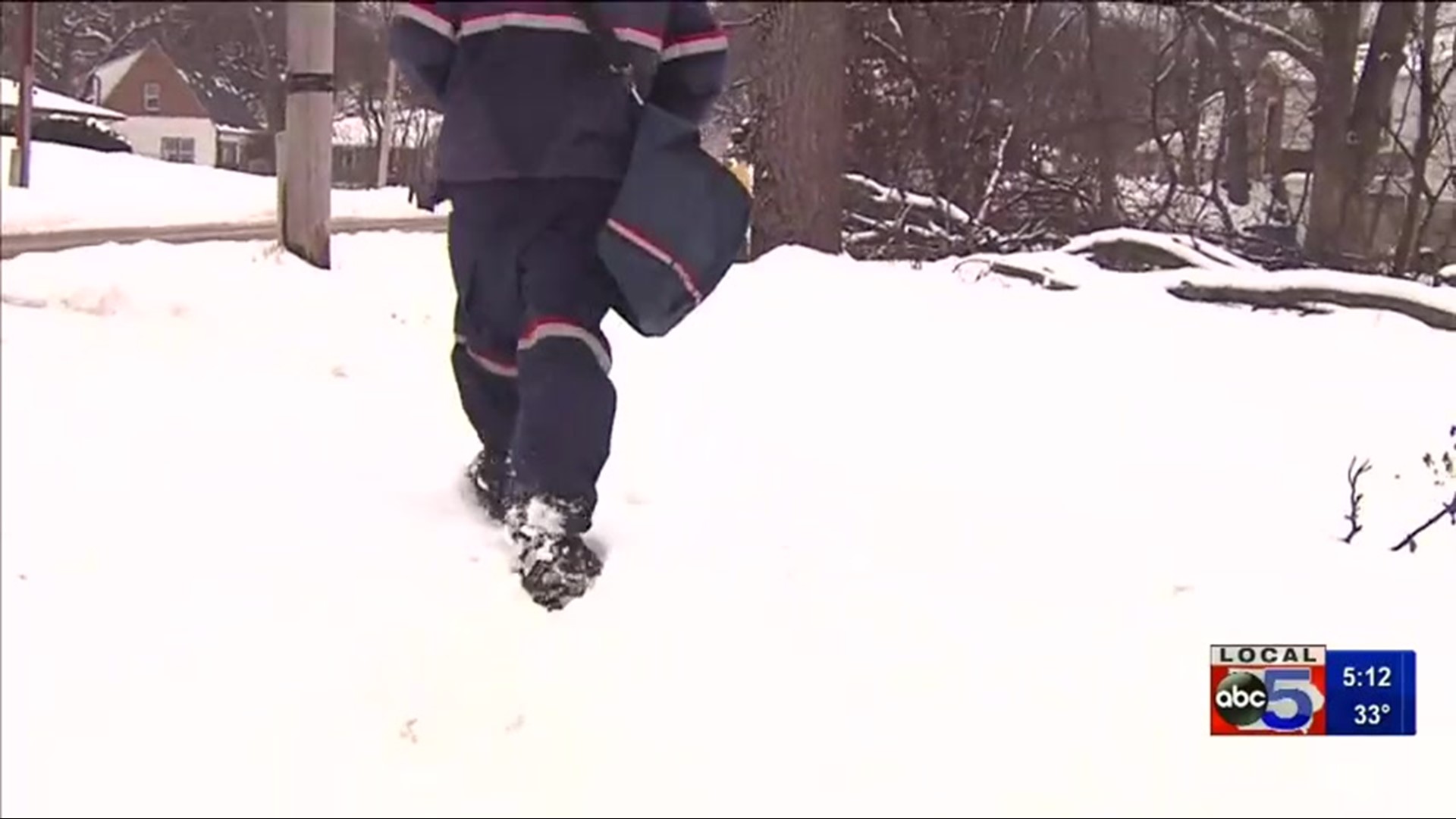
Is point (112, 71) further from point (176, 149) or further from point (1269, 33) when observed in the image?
point (1269, 33)

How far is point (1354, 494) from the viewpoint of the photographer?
1.26 m

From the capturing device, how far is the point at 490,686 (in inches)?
37.5

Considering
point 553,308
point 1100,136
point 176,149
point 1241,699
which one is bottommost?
point 1241,699

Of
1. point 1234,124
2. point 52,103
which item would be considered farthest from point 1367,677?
point 1234,124

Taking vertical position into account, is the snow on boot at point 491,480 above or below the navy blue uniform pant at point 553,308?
below

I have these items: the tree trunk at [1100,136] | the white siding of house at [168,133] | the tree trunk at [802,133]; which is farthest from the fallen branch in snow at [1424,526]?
the tree trunk at [1100,136]

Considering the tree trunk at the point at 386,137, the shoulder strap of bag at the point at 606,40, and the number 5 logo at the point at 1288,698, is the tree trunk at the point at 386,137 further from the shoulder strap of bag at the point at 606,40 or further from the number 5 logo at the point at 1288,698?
the number 5 logo at the point at 1288,698

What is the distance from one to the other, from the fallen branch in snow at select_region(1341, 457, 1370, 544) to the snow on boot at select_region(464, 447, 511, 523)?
2.13 ft

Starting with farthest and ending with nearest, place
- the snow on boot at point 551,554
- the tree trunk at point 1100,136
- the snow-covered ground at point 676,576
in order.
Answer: the tree trunk at point 1100,136 → the snow on boot at point 551,554 → the snow-covered ground at point 676,576

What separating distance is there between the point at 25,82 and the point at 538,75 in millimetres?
336

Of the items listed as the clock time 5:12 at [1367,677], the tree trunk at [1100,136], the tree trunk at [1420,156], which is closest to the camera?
the clock time 5:12 at [1367,677]

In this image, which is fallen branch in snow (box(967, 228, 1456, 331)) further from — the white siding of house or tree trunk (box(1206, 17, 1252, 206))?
the white siding of house

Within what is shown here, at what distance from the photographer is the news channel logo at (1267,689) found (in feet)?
3.03

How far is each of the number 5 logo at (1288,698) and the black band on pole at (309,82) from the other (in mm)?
779
